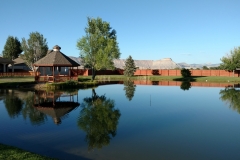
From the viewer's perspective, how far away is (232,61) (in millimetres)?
52312

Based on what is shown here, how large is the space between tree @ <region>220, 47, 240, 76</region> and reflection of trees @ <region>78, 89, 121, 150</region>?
45.0m

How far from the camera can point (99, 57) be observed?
119 ft

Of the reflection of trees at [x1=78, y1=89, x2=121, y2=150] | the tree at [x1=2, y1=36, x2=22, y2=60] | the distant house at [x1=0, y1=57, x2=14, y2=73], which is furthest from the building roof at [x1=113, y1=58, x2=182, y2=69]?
the reflection of trees at [x1=78, y1=89, x2=121, y2=150]

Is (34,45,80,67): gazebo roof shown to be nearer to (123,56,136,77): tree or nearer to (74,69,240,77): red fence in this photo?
(123,56,136,77): tree

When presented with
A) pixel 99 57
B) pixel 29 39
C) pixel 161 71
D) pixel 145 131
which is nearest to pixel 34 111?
pixel 145 131

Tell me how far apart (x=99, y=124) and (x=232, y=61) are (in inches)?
1946

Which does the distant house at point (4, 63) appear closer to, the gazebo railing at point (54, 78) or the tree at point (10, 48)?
the gazebo railing at point (54, 78)

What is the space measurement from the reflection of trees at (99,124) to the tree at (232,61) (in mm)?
45046

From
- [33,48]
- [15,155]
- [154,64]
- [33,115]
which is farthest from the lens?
[154,64]

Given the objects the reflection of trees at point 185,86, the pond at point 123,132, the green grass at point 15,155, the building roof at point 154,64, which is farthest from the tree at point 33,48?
the building roof at point 154,64

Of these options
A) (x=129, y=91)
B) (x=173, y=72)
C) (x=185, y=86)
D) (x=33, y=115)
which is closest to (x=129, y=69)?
(x=173, y=72)

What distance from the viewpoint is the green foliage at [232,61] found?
51.3 metres

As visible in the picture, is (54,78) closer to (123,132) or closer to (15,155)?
(123,132)

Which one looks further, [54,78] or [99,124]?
[54,78]
